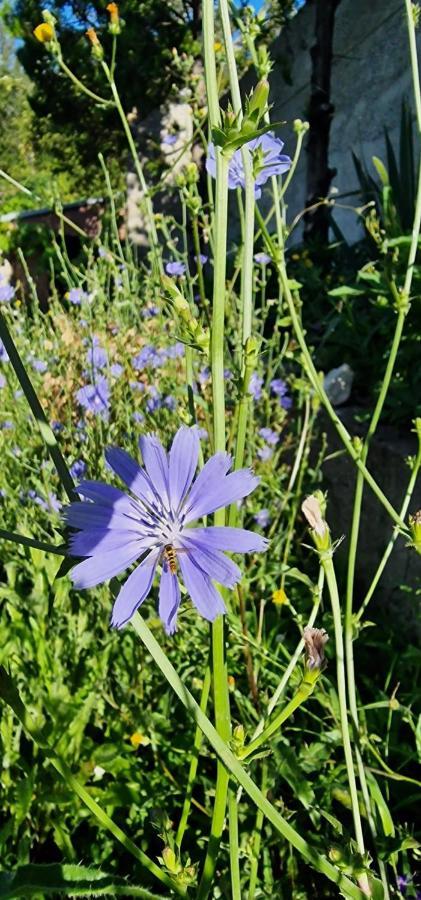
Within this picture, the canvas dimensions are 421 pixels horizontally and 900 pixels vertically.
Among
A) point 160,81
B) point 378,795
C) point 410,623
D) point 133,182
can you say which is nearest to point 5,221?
point 133,182

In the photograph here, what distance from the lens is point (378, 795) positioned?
3.34 ft

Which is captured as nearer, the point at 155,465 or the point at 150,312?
the point at 155,465

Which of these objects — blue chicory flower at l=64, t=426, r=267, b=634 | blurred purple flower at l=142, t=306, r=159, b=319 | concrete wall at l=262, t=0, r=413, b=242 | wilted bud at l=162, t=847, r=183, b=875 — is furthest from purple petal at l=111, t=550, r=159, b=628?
concrete wall at l=262, t=0, r=413, b=242

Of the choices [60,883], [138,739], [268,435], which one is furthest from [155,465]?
[268,435]

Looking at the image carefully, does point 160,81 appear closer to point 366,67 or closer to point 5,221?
point 5,221

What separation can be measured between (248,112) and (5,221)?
5.26 metres

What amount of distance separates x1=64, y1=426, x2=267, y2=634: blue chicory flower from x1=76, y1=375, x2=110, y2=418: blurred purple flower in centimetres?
84

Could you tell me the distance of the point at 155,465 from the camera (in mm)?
560

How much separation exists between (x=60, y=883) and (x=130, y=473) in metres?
0.33

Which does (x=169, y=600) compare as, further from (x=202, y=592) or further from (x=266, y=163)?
(x=266, y=163)

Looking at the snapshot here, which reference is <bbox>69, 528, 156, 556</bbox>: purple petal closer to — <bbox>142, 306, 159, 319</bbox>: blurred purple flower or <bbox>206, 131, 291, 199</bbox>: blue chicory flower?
<bbox>206, 131, 291, 199</bbox>: blue chicory flower

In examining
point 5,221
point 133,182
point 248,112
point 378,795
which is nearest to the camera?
point 248,112

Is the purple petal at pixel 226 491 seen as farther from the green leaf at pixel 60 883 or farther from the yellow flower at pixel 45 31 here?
the yellow flower at pixel 45 31

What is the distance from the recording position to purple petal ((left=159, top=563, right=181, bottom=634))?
0.46 meters
